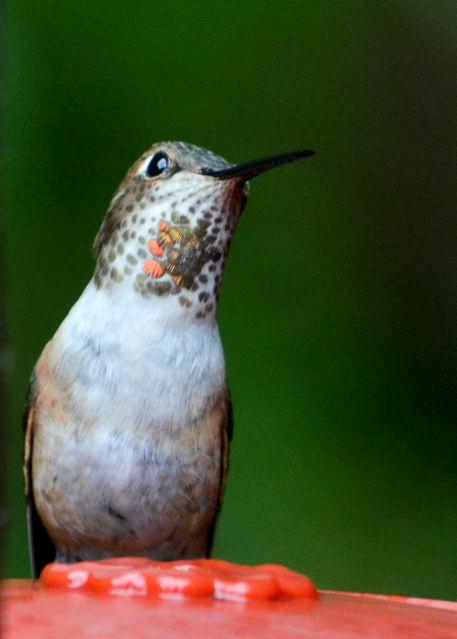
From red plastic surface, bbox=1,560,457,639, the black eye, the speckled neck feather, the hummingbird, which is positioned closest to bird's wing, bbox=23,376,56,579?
Answer: the hummingbird

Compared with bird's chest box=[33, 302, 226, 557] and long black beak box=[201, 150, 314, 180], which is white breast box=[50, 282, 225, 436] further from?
long black beak box=[201, 150, 314, 180]

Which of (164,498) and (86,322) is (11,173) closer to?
(86,322)

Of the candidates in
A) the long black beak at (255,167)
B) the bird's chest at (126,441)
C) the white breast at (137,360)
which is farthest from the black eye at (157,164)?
the bird's chest at (126,441)

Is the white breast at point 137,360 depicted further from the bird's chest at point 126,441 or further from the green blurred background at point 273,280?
the green blurred background at point 273,280

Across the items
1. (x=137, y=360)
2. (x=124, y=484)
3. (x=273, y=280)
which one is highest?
(x=273, y=280)

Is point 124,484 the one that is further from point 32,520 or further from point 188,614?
point 188,614

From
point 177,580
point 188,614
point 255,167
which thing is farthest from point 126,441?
point 188,614

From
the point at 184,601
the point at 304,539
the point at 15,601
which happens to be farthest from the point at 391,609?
the point at 304,539
